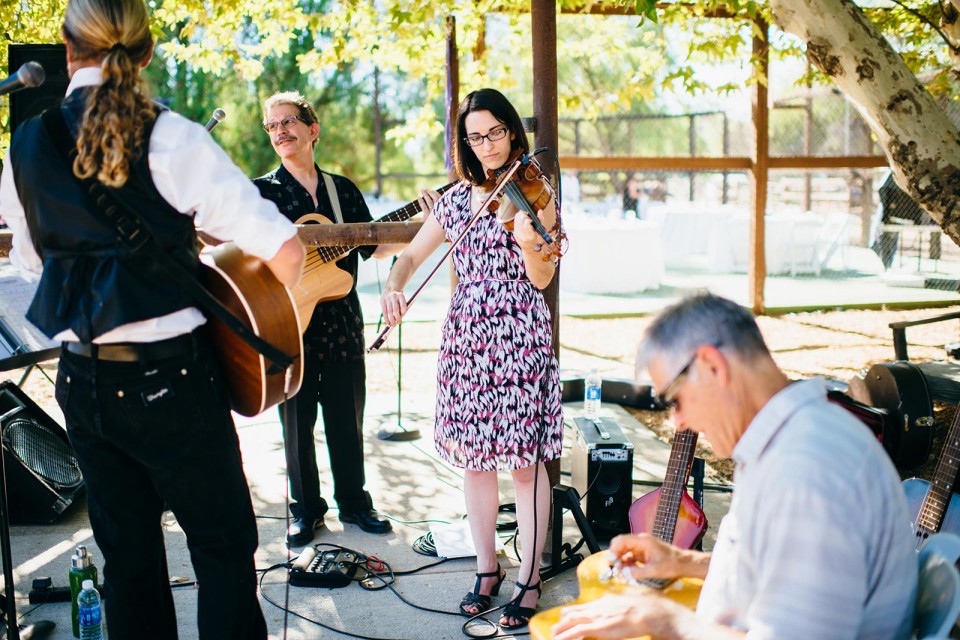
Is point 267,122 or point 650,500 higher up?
point 267,122

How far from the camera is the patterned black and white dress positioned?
312 cm

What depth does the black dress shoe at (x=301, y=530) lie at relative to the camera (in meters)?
3.90

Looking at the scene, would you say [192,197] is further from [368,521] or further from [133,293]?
[368,521]

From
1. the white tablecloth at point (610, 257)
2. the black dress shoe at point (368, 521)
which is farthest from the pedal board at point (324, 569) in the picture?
the white tablecloth at point (610, 257)

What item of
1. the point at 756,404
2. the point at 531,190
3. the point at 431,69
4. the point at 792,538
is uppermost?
the point at 431,69

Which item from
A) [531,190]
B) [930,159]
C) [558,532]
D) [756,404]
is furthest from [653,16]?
[756,404]

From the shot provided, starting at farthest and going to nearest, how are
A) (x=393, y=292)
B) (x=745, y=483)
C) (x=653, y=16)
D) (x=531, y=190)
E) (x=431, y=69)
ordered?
(x=431, y=69)
(x=653, y=16)
(x=393, y=292)
(x=531, y=190)
(x=745, y=483)

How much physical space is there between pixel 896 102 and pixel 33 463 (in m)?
4.06

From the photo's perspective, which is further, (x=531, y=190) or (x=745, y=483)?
(x=531, y=190)

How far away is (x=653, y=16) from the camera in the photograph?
353 centimetres

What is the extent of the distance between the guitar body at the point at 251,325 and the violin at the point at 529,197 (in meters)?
0.95

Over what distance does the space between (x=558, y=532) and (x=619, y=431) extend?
63 cm

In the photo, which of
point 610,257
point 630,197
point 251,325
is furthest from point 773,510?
point 630,197

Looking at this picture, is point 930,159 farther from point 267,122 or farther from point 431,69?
point 431,69
